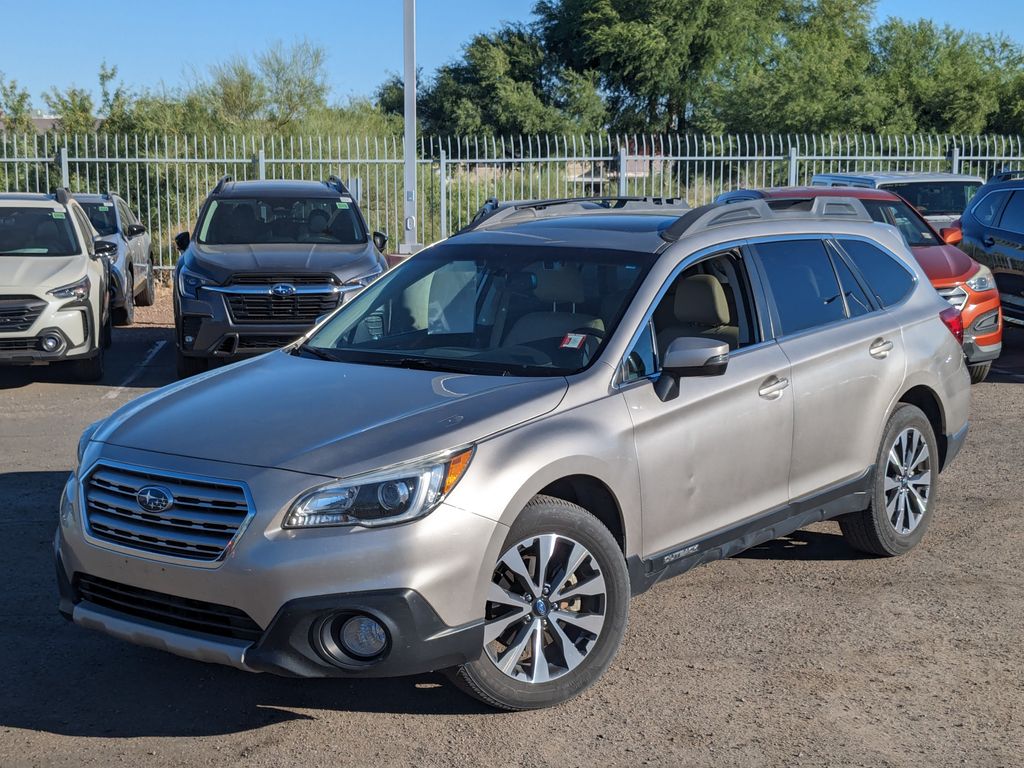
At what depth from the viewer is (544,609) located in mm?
4422

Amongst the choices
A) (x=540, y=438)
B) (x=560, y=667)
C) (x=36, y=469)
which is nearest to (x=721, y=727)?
(x=560, y=667)

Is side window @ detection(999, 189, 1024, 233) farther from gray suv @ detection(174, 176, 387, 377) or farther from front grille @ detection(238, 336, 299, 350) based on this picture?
front grille @ detection(238, 336, 299, 350)

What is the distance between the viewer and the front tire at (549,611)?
4289 millimetres

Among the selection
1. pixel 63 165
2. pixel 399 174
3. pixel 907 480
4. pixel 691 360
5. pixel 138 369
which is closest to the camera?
pixel 691 360

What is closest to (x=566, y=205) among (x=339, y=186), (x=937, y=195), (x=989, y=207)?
(x=339, y=186)

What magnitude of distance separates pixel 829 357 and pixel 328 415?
2447 millimetres

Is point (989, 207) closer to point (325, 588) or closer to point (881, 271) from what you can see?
point (881, 271)

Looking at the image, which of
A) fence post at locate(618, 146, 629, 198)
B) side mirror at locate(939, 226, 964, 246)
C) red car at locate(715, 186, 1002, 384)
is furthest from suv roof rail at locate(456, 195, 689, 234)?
fence post at locate(618, 146, 629, 198)

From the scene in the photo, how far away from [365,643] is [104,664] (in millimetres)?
1462

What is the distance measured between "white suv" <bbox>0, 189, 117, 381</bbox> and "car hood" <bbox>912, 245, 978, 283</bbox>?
7.49 m

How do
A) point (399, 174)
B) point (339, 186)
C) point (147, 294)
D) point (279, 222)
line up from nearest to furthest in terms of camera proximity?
point (279, 222) < point (339, 186) < point (147, 294) < point (399, 174)

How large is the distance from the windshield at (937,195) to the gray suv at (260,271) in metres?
7.67

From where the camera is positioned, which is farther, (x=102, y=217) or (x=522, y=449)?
(x=102, y=217)

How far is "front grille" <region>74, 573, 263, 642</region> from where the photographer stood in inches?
Answer: 160
